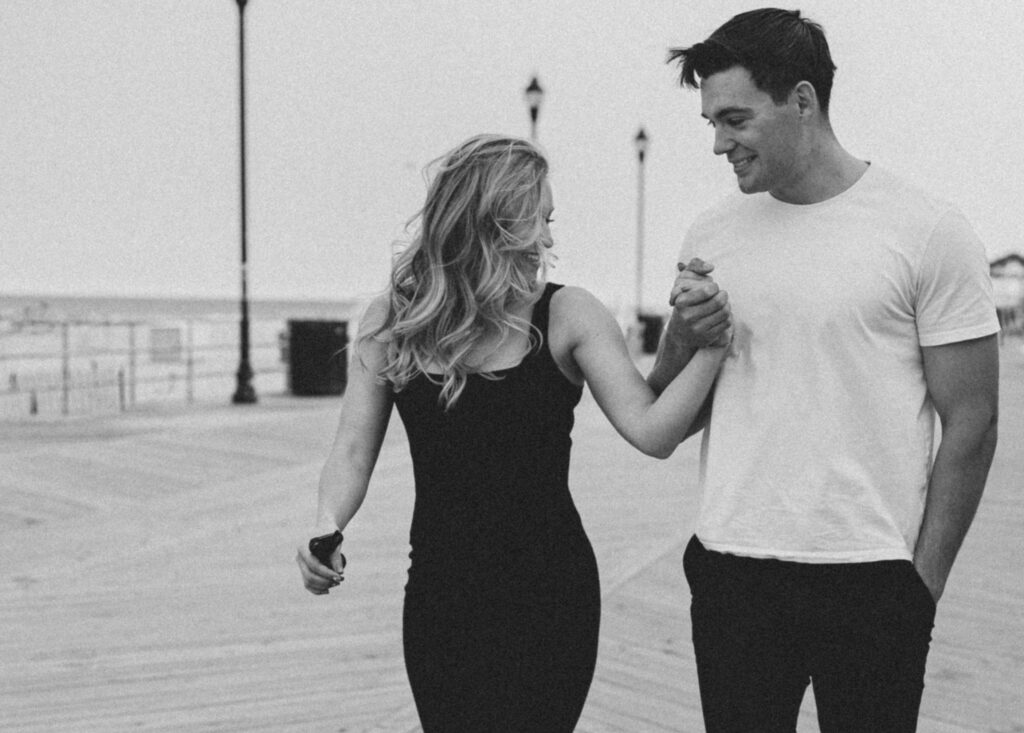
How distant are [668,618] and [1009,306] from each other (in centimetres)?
3937

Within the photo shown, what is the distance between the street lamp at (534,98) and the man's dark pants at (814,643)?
17359 millimetres

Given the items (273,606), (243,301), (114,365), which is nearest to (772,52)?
(273,606)

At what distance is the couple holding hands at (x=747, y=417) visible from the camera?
207cm

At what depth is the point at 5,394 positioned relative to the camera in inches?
529

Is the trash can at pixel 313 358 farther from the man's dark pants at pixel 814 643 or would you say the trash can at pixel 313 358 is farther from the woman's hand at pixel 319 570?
the man's dark pants at pixel 814 643

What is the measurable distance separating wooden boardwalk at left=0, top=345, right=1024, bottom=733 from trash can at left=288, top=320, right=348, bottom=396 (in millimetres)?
6005

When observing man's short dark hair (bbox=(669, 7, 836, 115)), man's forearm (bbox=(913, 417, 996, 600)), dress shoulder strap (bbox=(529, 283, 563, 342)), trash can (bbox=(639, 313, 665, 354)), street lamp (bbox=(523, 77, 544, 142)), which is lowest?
trash can (bbox=(639, 313, 665, 354))

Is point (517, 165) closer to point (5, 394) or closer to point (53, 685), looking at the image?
point (53, 685)

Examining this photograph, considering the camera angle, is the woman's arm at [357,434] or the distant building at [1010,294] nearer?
the woman's arm at [357,434]

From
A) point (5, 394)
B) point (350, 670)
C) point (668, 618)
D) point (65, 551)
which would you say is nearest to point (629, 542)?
point (668, 618)

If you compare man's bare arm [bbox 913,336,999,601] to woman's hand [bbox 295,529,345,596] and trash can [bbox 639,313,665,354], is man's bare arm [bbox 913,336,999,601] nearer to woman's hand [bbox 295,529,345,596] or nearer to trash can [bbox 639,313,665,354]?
woman's hand [bbox 295,529,345,596]

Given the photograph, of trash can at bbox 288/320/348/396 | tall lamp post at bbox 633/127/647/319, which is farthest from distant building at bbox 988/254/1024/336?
trash can at bbox 288/320/348/396

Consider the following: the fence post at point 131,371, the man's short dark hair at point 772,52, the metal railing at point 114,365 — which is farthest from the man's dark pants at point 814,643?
the fence post at point 131,371

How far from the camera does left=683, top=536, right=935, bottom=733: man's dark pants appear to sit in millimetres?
2072
